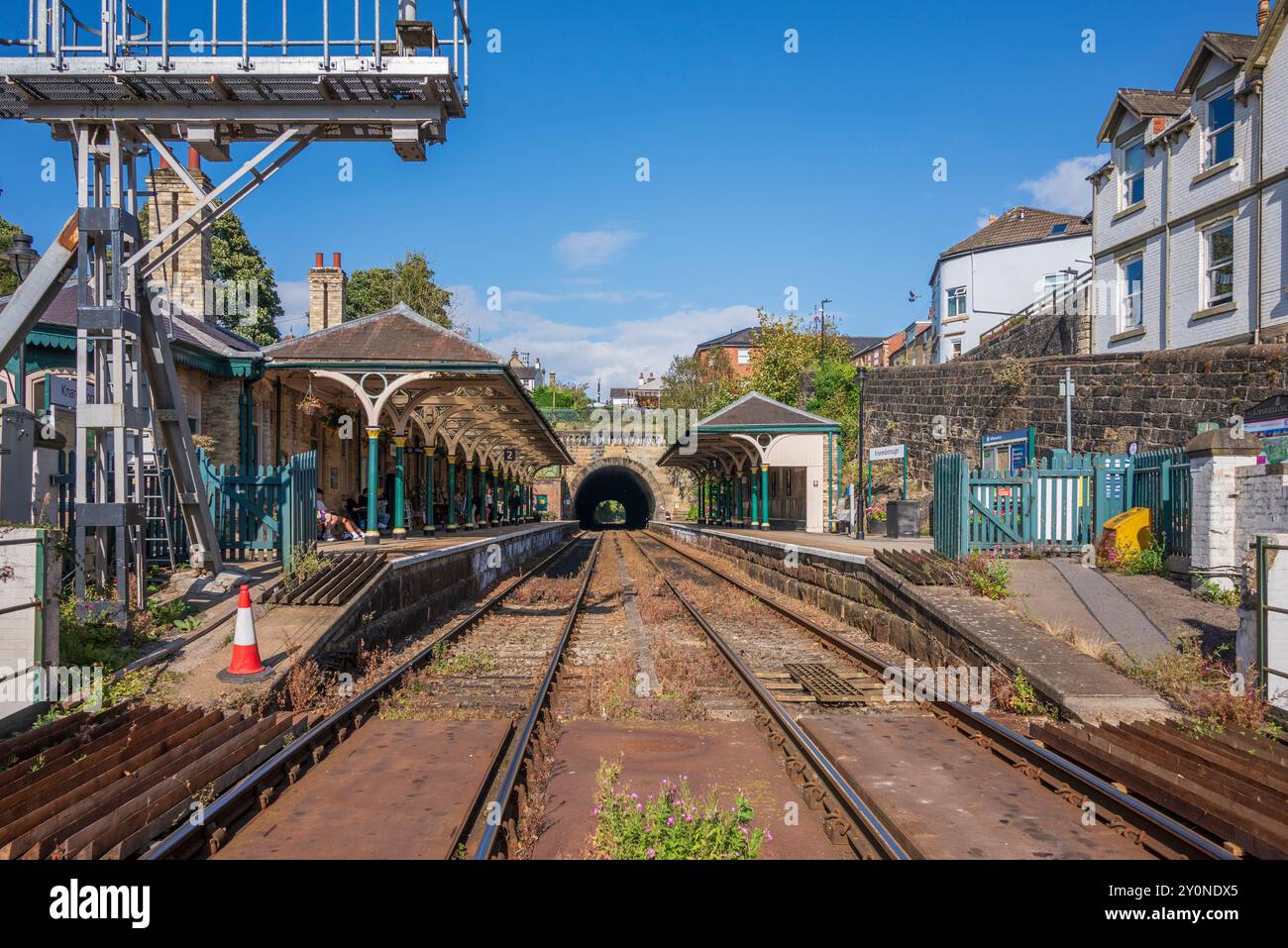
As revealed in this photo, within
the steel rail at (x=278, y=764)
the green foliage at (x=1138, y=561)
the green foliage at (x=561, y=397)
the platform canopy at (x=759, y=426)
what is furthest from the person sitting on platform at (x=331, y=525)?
the green foliage at (x=561, y=397)

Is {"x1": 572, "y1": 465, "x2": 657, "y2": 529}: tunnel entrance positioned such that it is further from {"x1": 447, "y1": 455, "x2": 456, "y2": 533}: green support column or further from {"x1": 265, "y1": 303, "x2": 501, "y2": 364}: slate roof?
{"x1": 265, "y1": 303, "x2": 501, "y2": 364}: slate roof

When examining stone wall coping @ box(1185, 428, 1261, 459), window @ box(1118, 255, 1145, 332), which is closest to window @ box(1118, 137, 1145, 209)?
window @ box(1118, 255, 1145, 332)

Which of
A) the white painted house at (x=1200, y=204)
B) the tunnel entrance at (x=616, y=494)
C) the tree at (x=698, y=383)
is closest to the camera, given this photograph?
the white painted house at (x=1200, y=204)

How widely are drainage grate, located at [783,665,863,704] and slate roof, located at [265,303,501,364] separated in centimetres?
967

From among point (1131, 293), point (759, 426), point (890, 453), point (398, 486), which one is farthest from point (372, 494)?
point (1131, 293)

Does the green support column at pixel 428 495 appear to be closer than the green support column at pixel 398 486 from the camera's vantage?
No

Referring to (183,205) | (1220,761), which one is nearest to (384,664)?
(1220,761)

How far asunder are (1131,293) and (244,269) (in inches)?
1560

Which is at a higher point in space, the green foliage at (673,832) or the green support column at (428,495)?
the green support column at (428,495)

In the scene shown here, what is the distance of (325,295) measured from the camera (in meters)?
26.0

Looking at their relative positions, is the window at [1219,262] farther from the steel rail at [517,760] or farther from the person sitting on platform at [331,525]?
the person sitting on platform at [331,525]

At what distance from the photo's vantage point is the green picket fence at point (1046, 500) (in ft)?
39.3

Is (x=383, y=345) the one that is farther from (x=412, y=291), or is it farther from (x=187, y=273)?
(x=412, y=291)

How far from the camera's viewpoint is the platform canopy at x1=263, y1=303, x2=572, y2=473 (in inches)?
645
